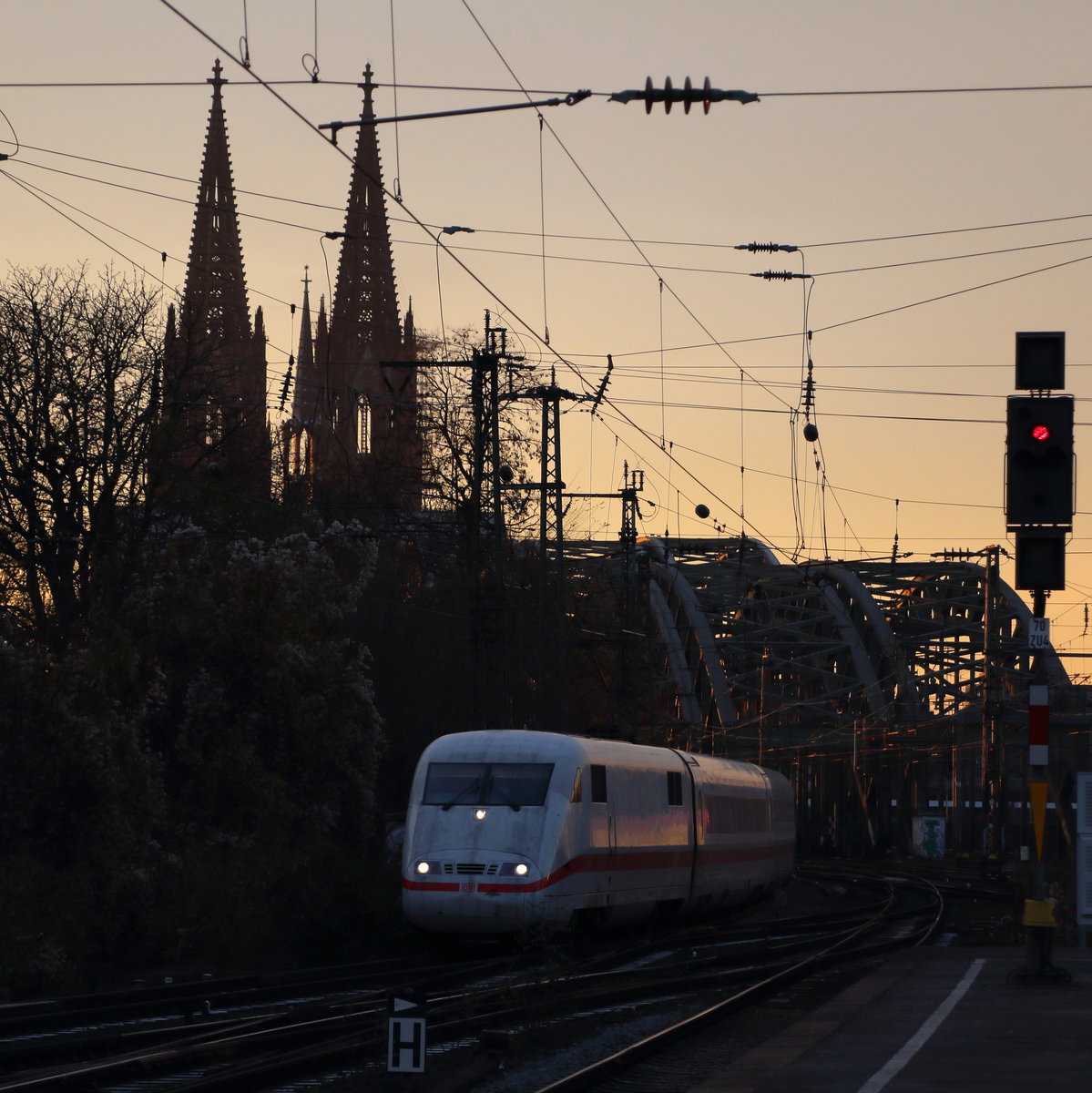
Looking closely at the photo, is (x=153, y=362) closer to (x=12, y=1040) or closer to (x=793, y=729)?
(x=12, y=1040)

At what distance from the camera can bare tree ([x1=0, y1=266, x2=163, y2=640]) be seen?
33.7m

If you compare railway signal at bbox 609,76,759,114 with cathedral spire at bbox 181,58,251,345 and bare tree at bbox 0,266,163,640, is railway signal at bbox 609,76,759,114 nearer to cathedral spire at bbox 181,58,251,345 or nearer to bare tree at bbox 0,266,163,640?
bare tree at bbox 0,266,163,640

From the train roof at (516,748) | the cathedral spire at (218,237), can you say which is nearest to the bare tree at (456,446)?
the train roof at (516,748)

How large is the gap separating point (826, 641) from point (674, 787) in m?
56.5

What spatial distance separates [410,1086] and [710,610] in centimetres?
7991

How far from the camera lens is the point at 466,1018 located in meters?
15.9

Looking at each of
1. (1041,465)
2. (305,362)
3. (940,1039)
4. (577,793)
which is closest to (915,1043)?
(940,1039)

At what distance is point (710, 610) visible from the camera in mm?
91875

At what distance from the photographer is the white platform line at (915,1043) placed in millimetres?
11727

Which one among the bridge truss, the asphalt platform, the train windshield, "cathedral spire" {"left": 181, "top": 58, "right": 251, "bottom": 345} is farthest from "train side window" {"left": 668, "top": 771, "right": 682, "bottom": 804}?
"cathedral spire" {"left": 181, "top": 58, "right": 251, "bottom": 345}

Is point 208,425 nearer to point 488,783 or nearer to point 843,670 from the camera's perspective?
point 488,783

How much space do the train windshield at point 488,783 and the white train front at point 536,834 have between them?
0.7 inches

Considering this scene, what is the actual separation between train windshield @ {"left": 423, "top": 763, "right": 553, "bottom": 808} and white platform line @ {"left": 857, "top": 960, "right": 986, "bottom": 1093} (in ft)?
25.0

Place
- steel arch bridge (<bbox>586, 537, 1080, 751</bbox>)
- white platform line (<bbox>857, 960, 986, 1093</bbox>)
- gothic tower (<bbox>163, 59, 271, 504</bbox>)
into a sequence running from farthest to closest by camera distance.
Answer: steel arch bridge (<bbox>586, 537, 1080, 751</bbox>) → gothic tower (<bbox>163, 59, 271, 504</bbox>) → white platform line (<bbox>857, 960, 986, 1093</bbox>)
